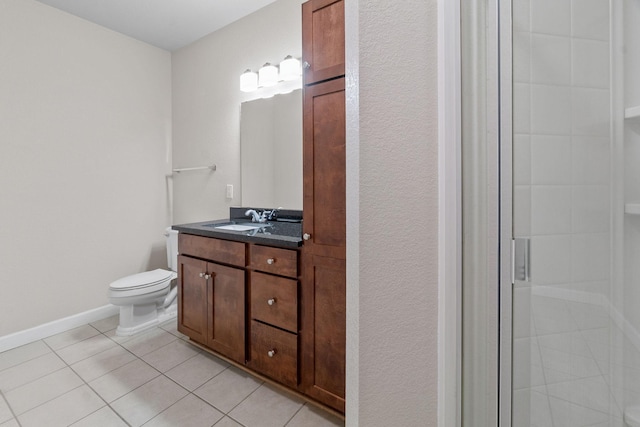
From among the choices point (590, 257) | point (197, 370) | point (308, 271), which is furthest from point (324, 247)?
point (197, 370)

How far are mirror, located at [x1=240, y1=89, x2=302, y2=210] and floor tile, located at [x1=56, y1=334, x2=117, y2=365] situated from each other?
153 centimetres

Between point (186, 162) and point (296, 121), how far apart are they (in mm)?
1508

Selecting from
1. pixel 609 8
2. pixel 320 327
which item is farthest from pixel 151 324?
pixel 609 8

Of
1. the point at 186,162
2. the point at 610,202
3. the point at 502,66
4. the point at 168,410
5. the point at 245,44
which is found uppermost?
the point at 245,44

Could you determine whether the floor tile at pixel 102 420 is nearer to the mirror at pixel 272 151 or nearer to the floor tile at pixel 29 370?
the floor tile at pixel 29 370

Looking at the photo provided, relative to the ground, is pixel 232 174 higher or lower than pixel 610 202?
higher

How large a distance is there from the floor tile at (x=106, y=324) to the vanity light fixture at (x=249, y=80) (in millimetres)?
2372

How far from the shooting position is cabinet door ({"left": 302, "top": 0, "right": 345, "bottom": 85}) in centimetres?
124

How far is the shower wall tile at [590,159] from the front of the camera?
546mm

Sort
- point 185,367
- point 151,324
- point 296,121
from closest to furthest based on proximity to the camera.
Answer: point 185,367 → point 296,121 → point 151,324

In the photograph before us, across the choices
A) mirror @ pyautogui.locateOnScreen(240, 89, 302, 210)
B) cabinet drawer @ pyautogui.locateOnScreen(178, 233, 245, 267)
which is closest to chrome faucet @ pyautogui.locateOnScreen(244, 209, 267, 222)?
mirror @ pyautogui.locateOnScreen(240, 89, 302, 210)

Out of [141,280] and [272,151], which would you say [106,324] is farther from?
[272,151]

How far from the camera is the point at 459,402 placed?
0.68 meters

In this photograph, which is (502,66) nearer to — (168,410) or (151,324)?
(168,410)
